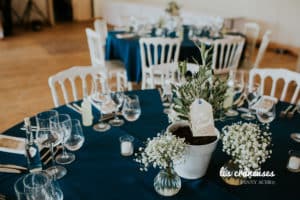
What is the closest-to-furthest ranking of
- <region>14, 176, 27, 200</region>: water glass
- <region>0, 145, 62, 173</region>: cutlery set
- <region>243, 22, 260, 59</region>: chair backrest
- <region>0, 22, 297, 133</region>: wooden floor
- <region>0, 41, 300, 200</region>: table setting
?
<region>14, 176, 27, 200</region>: water glass, <region>0, 41, 300, 200</region>: table setting, <region>0, 145, 62, 173</region>: cutlery set, <region>0, 22, 297, 133</region>: wooden floor, <region>243, 22, 260, 59</region>: chair backrest

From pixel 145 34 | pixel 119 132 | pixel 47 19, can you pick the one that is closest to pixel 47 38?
pixel 47 19

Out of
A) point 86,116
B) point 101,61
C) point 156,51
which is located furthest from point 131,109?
point 101,61

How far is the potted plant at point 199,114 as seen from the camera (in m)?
1.21

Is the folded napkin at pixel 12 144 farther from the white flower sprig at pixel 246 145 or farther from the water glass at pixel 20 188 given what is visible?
the white flower sprig at pixel 246 145

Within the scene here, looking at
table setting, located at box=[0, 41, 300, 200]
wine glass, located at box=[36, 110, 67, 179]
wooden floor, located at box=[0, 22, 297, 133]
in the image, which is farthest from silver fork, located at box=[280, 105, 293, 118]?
wooden floor, located at box=[0, 22, 297, 133]

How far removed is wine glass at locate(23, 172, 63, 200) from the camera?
3.56 feet

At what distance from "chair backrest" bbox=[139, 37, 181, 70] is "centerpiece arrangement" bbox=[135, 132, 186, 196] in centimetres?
215

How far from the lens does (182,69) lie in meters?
1.33

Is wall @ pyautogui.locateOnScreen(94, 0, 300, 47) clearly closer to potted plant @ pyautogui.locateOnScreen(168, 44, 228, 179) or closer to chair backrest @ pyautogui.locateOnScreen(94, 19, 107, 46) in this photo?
chair backrest @ pyautogui.locateOnScreen(94, 19, 107, 46)

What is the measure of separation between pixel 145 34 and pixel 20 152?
2.80m

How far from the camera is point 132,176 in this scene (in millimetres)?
1321

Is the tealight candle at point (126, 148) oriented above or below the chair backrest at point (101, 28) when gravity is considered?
below

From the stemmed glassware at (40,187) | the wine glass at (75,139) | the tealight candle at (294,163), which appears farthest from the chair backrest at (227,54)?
the stemmed glassware at (40,187)

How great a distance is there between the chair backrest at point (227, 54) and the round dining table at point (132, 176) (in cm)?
176
